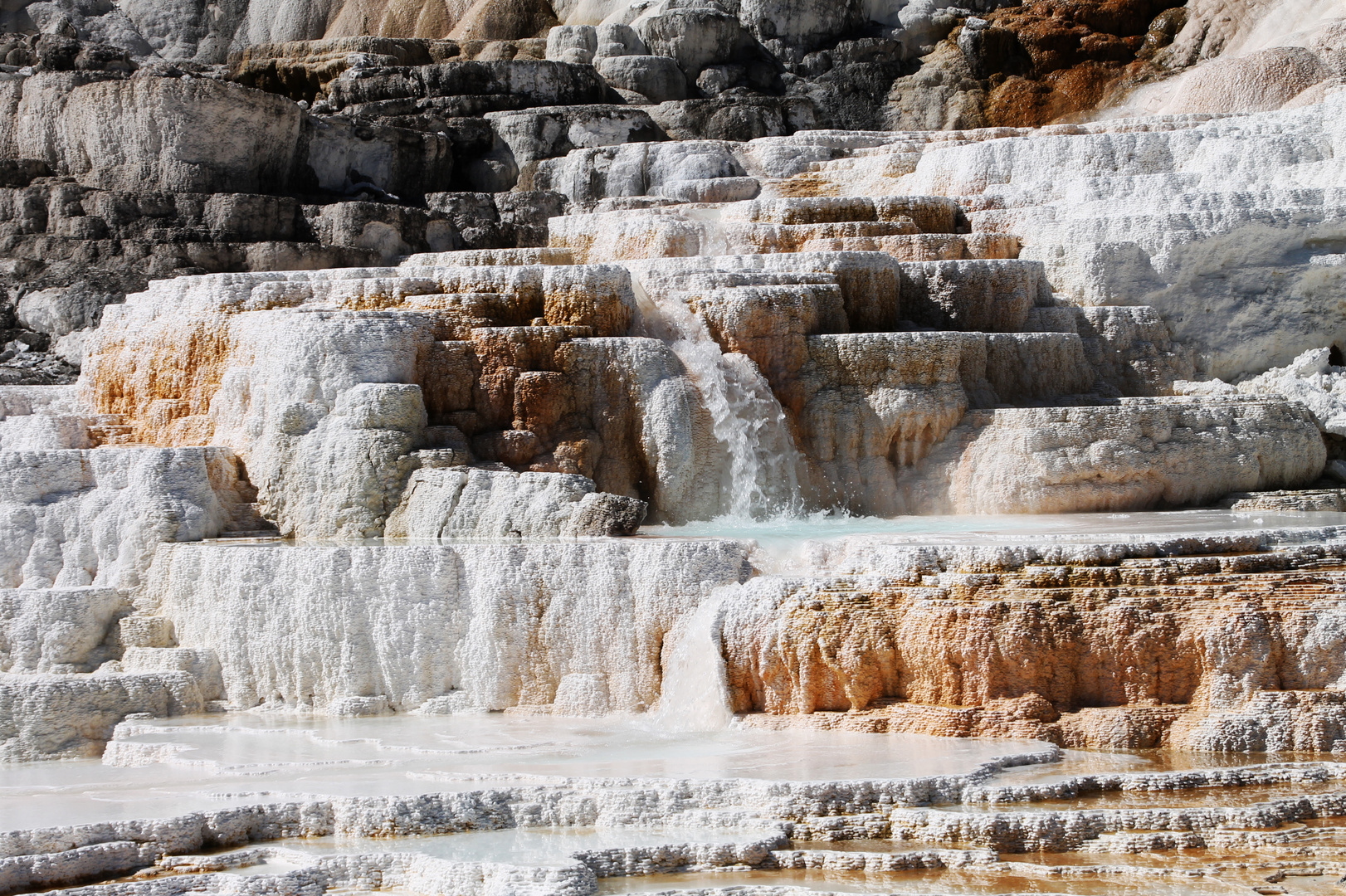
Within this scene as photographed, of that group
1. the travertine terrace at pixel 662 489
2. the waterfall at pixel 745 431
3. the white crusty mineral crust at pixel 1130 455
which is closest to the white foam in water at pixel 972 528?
the travertine terrace at pixel 662 489

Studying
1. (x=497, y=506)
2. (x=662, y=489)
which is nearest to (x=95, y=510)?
(x=497, y=506)

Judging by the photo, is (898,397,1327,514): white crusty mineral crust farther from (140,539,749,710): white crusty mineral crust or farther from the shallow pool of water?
the shallow pool of water

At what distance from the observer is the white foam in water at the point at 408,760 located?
8672 millimetres

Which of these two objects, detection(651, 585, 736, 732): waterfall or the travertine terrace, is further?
detection(651, 585, 736, 732): waterfall

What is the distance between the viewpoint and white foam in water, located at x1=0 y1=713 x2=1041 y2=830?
341 inches

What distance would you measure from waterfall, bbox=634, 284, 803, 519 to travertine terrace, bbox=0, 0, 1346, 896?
5 cm

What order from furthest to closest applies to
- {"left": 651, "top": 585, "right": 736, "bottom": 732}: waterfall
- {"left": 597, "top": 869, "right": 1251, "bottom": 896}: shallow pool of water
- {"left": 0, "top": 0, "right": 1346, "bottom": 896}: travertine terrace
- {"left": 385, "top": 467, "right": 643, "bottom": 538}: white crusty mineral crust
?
{"left": 385, "top": 467, "right": 643, "bottom": 538}: white crusty mineral crust < {"left": 651, "top": 585, "right": 736, "bottom": 732}: waterfall < {"left": 0, "top": 0, "right": 1346, "bottom": 896}: travertine terrace < {"left": 597, "top": 869, "right": 1251, "bottom": 896}: shallow pool of water

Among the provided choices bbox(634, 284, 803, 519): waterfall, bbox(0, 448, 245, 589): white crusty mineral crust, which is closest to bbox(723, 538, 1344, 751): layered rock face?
bbox(634, 284, 803, 519): waterfall

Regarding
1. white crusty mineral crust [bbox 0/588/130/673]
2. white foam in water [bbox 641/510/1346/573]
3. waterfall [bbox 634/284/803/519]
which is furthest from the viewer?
waterfall [bbox 634/284/803/519]

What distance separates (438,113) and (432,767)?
1727 cm

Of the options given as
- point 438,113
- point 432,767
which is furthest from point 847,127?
point 432,767

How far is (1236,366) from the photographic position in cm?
1670

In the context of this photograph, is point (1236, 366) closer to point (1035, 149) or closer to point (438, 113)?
point (1035, 149)

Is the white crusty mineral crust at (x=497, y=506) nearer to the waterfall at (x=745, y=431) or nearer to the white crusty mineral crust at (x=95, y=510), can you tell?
the white crusty mineral crust at (x=95, y=510)
